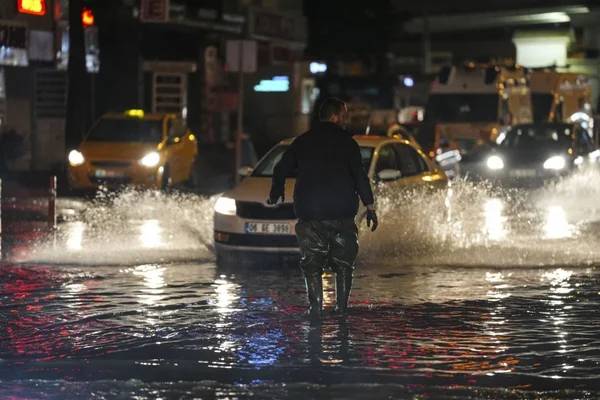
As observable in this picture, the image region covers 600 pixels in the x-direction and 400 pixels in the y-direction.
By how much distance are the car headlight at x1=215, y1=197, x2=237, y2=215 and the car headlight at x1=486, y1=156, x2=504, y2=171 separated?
1298 cm

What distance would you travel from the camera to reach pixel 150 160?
2781cm

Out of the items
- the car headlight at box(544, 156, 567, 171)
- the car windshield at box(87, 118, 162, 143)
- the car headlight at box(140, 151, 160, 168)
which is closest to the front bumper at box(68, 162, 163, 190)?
the car headlight at box(140, 151, 160, 168)

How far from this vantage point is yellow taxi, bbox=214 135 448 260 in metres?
15.1

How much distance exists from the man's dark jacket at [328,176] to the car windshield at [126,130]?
58.9ft

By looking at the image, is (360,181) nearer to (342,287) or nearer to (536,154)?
(342,287)

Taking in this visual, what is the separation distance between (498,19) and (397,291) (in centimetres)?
5645

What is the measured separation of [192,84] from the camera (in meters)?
44.7

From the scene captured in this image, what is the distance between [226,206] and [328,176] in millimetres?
4634

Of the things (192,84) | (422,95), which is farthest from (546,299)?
(422,95)

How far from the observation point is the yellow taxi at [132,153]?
90.6 ft

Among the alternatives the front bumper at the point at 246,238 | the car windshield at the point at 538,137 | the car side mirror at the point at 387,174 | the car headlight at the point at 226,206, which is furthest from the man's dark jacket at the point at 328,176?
the car windshield at the point at 538,137

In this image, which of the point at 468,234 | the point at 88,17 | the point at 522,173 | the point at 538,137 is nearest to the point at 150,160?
the point at 522,173

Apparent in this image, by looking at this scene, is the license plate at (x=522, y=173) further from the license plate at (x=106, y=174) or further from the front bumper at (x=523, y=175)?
the license plate at (x=106, y=174)

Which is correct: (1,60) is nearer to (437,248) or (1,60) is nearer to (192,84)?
(192,84)
